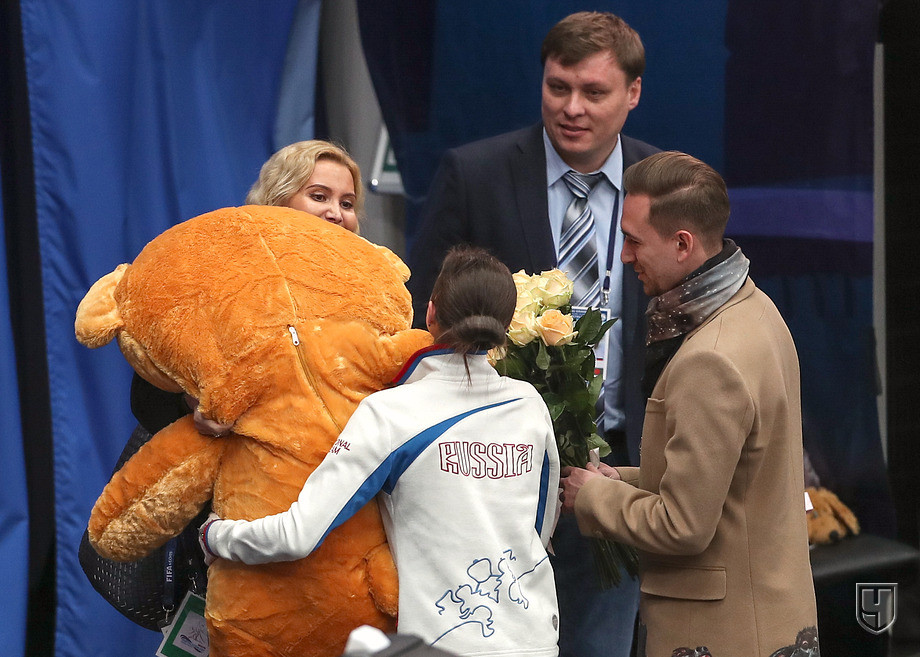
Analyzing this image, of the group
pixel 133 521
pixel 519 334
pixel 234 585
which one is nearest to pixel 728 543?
pixel 519 334

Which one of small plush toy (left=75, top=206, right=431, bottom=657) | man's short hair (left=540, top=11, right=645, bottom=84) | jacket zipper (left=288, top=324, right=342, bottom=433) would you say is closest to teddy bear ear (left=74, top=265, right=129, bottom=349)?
small plush toy (left=75, top=206, right=431, bottom=657)

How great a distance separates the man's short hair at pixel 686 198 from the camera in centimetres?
207

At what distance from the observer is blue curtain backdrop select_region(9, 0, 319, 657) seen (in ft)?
10.1

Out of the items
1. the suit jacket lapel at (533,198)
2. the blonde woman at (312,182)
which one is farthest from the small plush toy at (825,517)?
the blonde woman at (312,182)

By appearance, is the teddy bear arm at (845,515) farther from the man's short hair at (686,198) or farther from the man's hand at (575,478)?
the man's short hair at (686,198)

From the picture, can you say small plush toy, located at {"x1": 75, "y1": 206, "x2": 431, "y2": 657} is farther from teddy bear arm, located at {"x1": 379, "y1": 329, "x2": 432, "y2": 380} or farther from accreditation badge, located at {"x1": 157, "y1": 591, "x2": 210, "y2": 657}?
accreditation badge, located at {"x1": 157, "y1": 591, "x2": 210, "y2": 657}

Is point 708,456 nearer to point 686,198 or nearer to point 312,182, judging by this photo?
point 686,198

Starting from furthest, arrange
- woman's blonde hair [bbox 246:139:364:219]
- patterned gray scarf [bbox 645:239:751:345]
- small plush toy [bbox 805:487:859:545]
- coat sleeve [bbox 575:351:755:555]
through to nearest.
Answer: small plush toy [bbox 805:487:859:545]
woman's blonde hair [bbox 246:139:364:219]
patterned gray scarf [bbox 645:239:751:345]
coat sleeve [bbox 575:351:755:555]

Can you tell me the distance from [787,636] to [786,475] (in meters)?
0.30

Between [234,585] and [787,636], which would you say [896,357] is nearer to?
[787,636]

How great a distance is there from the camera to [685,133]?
370 centimetres

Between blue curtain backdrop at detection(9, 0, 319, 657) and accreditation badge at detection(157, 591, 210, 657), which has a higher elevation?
blue curtain backdrop at detection(9, 0, 319, 657)

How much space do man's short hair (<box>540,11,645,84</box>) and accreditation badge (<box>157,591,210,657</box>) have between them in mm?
1618

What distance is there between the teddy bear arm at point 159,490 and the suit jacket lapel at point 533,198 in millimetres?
1151
